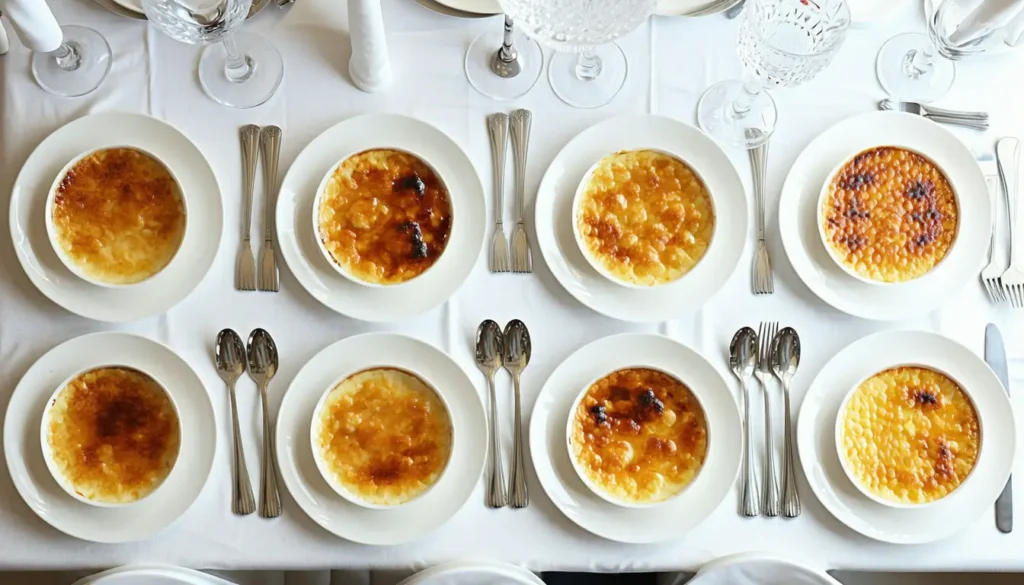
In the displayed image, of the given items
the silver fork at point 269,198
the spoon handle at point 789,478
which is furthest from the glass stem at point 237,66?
the spoon handle at point 789,478

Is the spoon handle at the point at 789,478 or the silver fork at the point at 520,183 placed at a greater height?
the silver fork at the point at 520,183

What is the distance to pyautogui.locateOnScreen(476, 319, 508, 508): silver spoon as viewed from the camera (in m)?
1.50

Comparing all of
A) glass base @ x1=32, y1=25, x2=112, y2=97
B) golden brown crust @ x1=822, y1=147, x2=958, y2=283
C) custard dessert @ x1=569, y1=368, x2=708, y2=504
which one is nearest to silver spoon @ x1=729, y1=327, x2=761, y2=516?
custard dessert @ x1=569, y1=368, x2=708, y2=504

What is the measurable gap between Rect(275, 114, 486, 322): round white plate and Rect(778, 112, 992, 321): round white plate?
58 cm

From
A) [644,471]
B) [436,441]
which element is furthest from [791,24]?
[436,441]

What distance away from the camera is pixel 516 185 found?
1.57 m

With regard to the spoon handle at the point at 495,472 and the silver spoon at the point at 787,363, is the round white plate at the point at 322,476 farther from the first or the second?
the silver spoon at the point at 787,363

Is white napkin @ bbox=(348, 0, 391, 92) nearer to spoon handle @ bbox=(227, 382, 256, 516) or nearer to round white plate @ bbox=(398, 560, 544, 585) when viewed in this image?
spoon handle @ bbox=(227, 382, 256, 516)

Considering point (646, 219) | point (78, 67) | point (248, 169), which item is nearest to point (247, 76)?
point (248, 169)

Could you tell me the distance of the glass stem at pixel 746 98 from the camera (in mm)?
1587

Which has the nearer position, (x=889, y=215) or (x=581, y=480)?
(x=581, y=480)

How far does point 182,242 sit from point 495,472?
0.69 m

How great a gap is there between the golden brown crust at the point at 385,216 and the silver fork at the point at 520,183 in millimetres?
130

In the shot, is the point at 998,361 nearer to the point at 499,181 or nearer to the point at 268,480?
the point at 499,181
